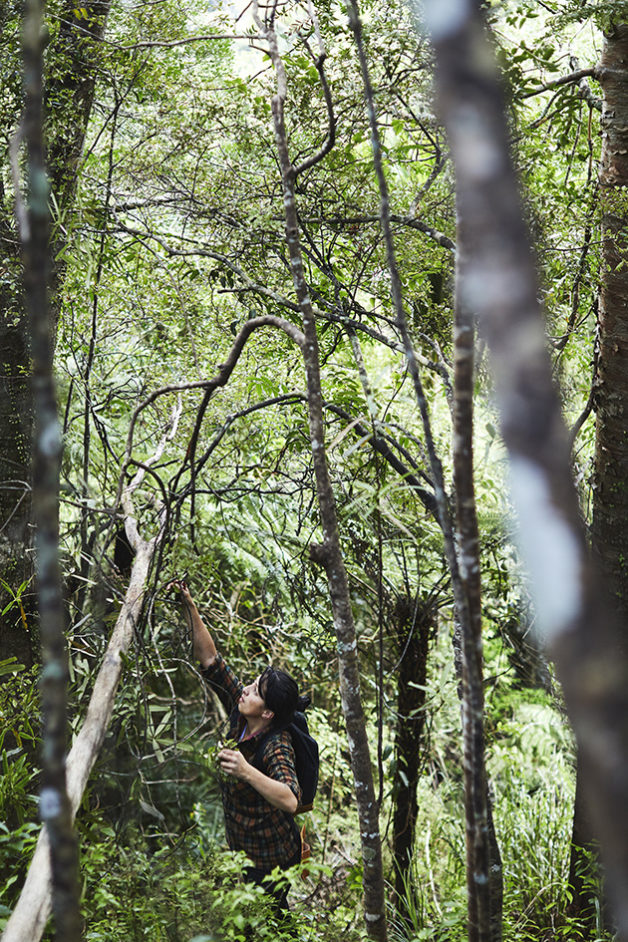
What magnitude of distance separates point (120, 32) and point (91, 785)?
2743mm

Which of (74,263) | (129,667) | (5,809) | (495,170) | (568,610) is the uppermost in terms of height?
(74,263)

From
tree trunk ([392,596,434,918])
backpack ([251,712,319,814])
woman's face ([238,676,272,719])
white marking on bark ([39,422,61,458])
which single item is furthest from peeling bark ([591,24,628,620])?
white marking on bark ([39,422,61,458])

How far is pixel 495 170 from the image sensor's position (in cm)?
65

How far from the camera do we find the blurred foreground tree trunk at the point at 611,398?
7.66ft

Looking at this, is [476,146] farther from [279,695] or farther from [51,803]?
[279,695]

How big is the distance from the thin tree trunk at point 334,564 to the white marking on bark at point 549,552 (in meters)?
0.71

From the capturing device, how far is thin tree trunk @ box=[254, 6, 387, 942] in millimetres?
1354

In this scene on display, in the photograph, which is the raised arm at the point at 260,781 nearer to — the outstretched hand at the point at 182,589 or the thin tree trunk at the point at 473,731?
the outstretched hand at the point at 182,589

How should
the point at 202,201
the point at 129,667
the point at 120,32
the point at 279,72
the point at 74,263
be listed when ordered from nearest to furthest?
the point at 279,72, the point at 129,667, the point at 74,263, the point at 202,201, the point at 120,32

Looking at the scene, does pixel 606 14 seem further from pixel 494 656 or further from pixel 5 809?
pixel 494 656

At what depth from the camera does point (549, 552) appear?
64 cm

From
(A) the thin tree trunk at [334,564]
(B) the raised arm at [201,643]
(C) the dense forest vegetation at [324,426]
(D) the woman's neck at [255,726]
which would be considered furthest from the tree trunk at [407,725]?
(A) the thin tree trunk at [334,564]

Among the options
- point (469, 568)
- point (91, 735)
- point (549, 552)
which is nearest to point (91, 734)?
point (91, 735)

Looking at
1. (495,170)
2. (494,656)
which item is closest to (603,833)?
(495,170)
